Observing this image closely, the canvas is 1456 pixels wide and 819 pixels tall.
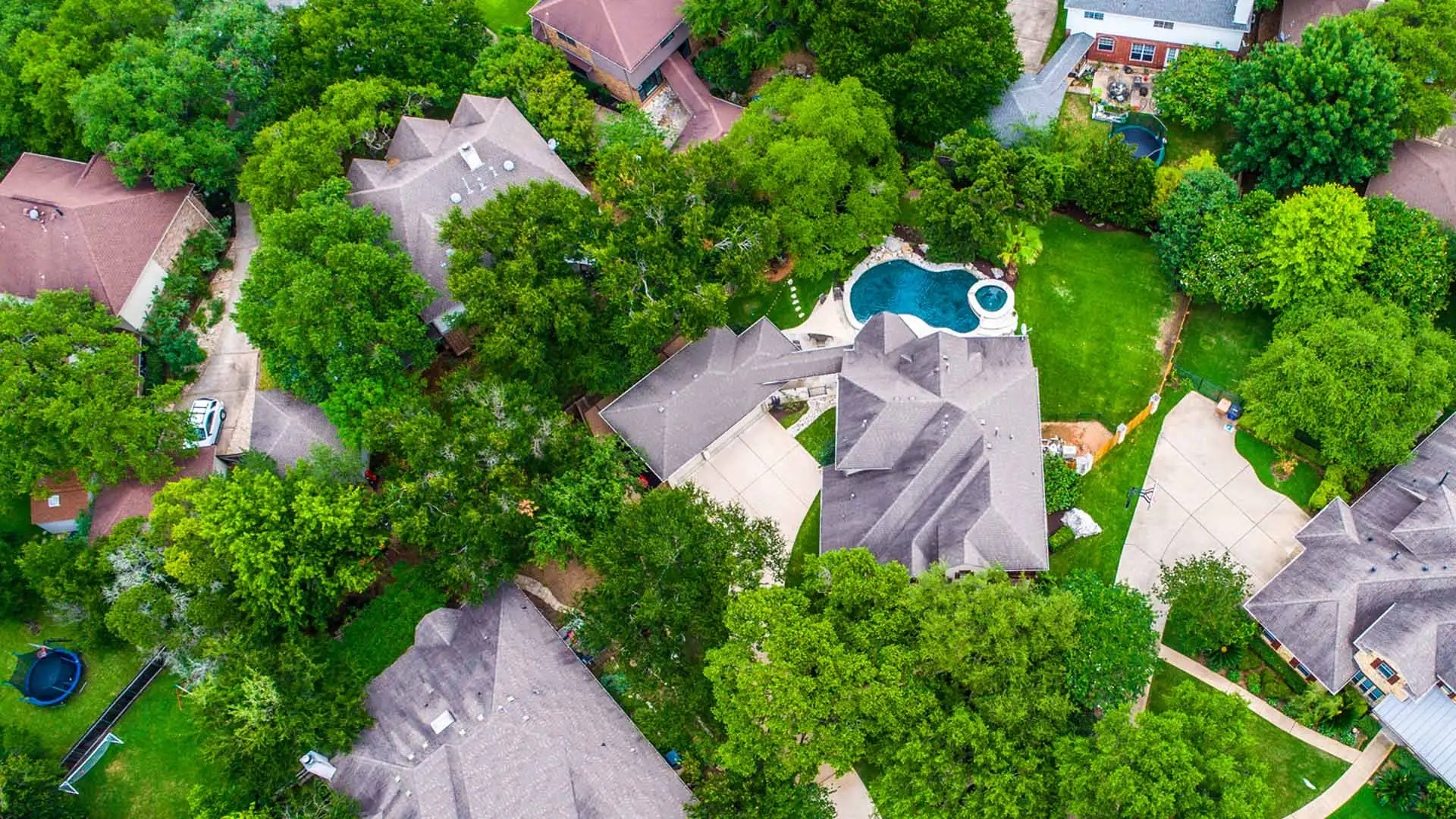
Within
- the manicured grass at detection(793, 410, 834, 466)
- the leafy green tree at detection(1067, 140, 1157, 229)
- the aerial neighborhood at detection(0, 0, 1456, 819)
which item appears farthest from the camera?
the leafy green tree at detection(1067, 140, 1157, 229)

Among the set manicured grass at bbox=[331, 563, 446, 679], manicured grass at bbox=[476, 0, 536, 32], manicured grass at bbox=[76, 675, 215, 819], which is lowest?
manicured grass at bbox=[76, 675, 215, 819]

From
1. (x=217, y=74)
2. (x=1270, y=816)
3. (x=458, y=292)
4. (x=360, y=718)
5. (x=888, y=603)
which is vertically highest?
(x=217, y=74)

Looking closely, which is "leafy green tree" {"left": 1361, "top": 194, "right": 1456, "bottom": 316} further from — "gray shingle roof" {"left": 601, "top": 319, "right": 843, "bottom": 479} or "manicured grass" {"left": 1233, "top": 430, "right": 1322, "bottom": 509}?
"gray shingle roof" {"left": 601, "top": 319, "right": 843, "bottom": 479}

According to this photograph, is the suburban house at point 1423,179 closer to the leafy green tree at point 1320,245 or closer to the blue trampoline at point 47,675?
the leafy green tree at point 1320,245

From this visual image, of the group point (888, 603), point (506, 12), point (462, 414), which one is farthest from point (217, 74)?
point (888, 603)

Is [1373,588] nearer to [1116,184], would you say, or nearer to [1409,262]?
[1409,262]

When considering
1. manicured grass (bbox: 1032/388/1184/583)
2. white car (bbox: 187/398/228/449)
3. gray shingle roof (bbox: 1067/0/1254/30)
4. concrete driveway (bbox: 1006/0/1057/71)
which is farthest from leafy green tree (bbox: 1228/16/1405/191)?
white car (bbox: 187/398/228/449)

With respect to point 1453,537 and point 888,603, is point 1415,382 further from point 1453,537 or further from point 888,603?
point 888,603
